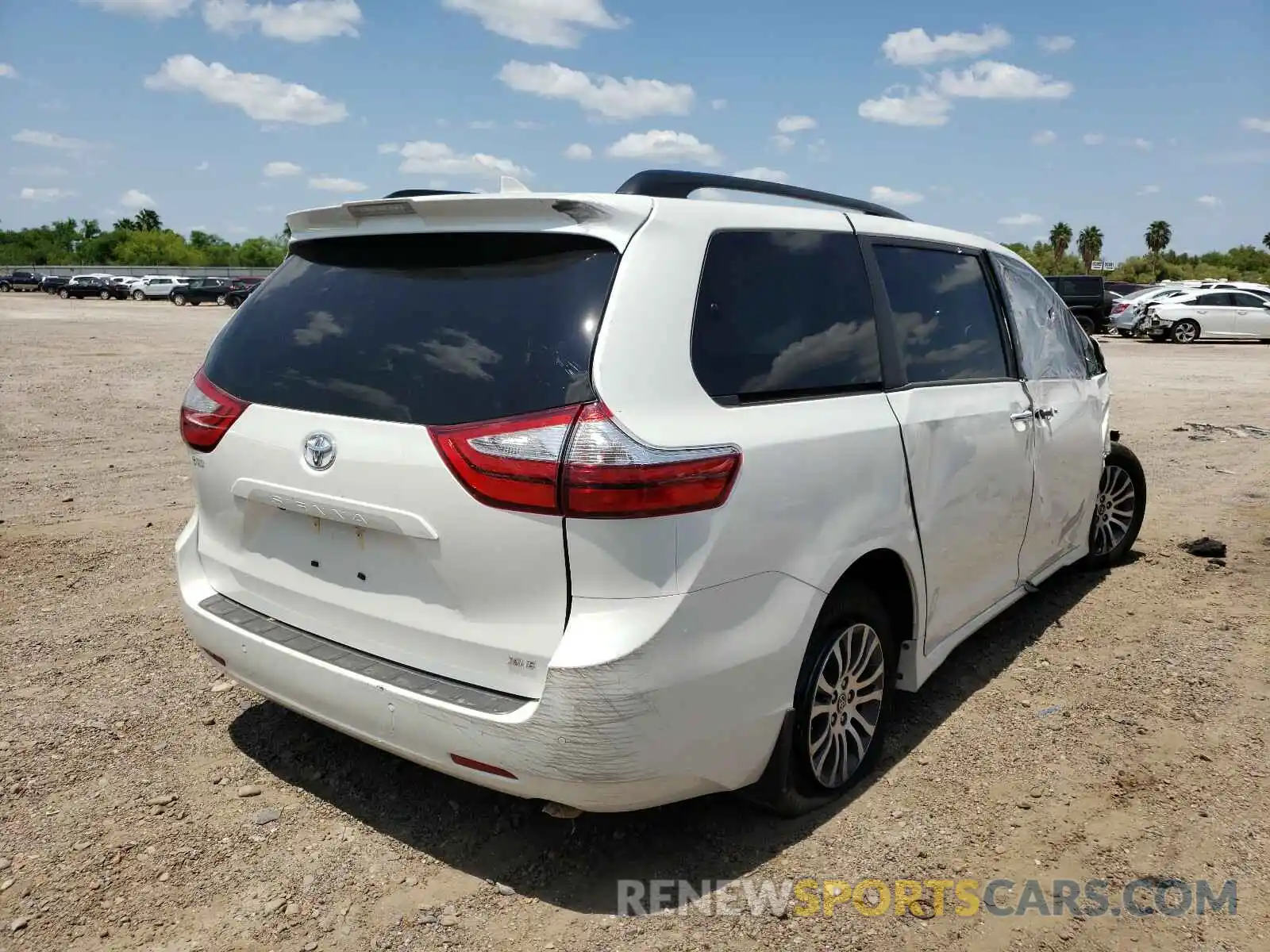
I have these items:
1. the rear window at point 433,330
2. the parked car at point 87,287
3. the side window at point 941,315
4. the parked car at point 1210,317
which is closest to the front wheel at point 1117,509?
the side window at point 941,315

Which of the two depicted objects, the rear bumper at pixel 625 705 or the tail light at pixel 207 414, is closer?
the rear bumper at pixel 625 705

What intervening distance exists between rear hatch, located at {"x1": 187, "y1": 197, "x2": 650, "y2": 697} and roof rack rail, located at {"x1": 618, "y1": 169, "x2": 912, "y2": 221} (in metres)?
0.20

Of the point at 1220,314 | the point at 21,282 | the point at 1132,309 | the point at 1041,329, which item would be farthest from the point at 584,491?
the point at 21,282

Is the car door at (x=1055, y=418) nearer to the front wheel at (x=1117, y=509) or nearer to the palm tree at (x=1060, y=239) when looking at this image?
the front wheel at (x=1117, y=509)

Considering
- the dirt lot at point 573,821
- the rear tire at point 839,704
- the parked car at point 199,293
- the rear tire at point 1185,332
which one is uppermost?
the parked car at point 199,293

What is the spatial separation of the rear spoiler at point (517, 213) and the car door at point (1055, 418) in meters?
2.39

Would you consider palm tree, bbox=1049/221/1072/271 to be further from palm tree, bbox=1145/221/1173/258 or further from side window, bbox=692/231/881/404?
side window, bbox=692/231/881/404

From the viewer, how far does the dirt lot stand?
2654 millimetres

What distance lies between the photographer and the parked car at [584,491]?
240 centimetres

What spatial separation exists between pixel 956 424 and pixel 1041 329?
4.80 feet

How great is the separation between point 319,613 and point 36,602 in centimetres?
296

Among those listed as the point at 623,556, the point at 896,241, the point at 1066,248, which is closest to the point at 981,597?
the point at 896,241

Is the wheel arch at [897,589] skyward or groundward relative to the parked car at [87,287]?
groundward

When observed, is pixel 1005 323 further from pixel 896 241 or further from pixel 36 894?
pixel 36 894
